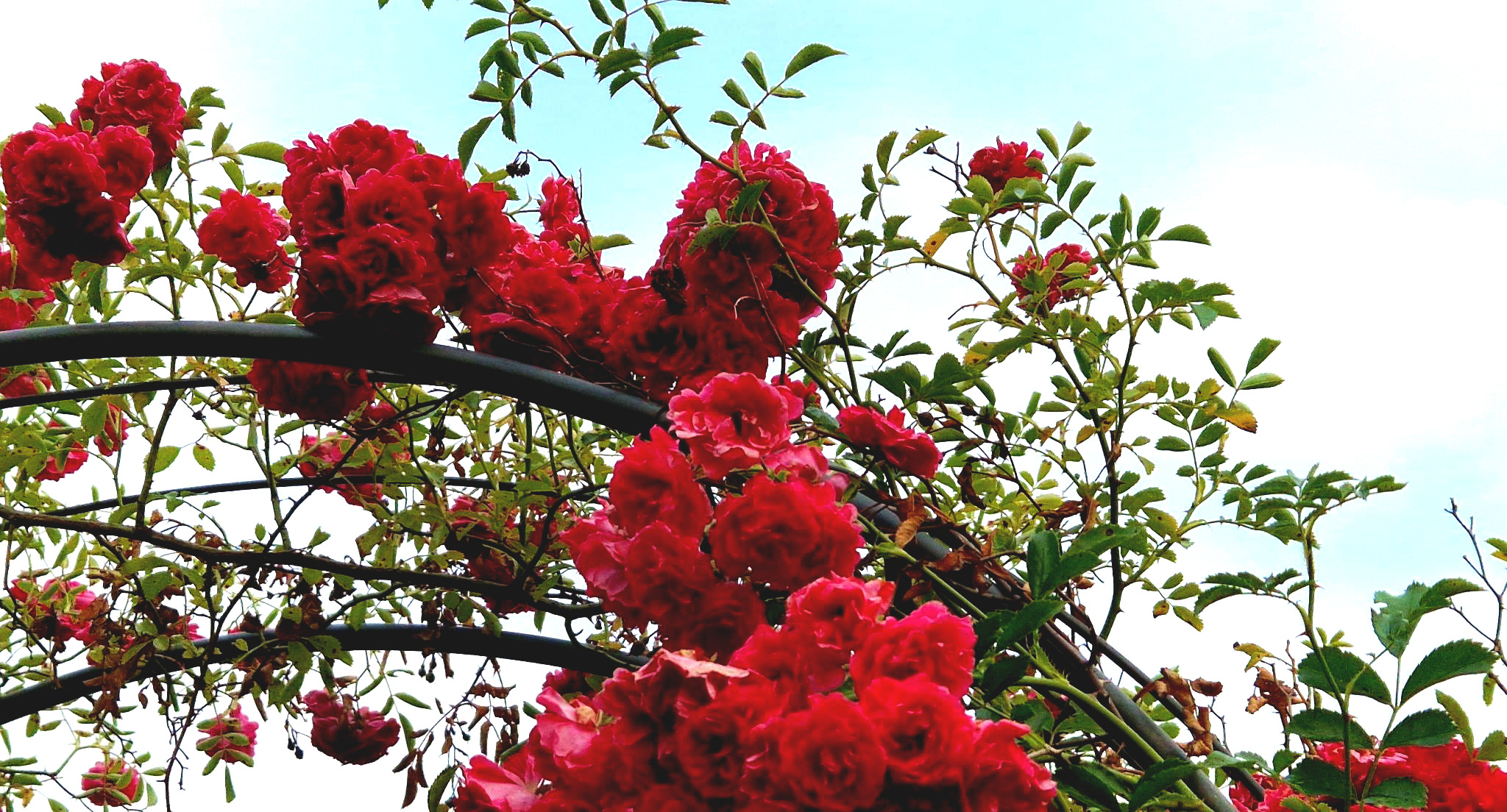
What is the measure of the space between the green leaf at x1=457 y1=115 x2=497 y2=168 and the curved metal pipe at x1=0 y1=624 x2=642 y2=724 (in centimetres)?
97

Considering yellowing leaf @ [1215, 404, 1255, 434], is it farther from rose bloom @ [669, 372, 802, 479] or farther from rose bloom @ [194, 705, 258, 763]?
rose bloom @ [194, 705, 258, 763]

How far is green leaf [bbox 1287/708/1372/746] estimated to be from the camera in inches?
44.5

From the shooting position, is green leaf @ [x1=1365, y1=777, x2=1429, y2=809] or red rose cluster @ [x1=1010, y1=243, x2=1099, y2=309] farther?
red rose cluster @ [x1=1010, y1=243, x2=1099, y2=309]

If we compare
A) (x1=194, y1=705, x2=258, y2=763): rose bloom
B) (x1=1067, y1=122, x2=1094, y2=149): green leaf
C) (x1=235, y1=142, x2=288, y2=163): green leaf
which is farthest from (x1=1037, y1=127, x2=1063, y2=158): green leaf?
(x1=194, y1=705, x2=258, y2=763): rose bloom

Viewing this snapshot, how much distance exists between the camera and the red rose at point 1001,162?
2.19 metres

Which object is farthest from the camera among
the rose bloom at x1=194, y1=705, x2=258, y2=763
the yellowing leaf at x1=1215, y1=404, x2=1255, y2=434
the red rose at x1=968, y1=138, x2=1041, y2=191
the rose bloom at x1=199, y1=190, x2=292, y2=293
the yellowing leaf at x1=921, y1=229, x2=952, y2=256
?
the rose bloom at x1=194, y1=705, x2=258, y2=763

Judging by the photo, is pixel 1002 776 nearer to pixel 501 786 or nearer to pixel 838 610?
pixel 838 610

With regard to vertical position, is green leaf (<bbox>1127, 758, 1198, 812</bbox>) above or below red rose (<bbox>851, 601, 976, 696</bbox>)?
below

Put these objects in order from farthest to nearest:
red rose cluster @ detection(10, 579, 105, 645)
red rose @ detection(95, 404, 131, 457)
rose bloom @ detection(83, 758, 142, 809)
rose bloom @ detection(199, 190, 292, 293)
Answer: rose bloom @ detection(83, 758, 142, 809)
red rose @ detection(95, 404, 131, 457)
red rose cluster @ detection(10, 579, 105, 645)
rose bloom @ detection(199, 190, 292, 293)

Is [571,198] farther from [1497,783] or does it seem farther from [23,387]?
[1497,783]

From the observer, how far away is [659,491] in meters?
1.33

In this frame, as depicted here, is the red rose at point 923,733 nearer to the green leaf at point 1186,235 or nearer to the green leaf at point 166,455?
the green leaf at point 1186,235

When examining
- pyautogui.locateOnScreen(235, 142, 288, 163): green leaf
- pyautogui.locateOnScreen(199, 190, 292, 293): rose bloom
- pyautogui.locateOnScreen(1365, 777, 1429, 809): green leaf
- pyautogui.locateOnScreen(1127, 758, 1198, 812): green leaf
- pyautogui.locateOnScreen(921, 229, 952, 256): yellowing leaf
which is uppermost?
pyautogui.locateOnScreen(235, 142, 288, 163): green leaf

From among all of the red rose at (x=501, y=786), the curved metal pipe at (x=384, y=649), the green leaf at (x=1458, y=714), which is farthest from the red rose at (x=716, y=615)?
the curved metal pipe at (x=384, y=649)
